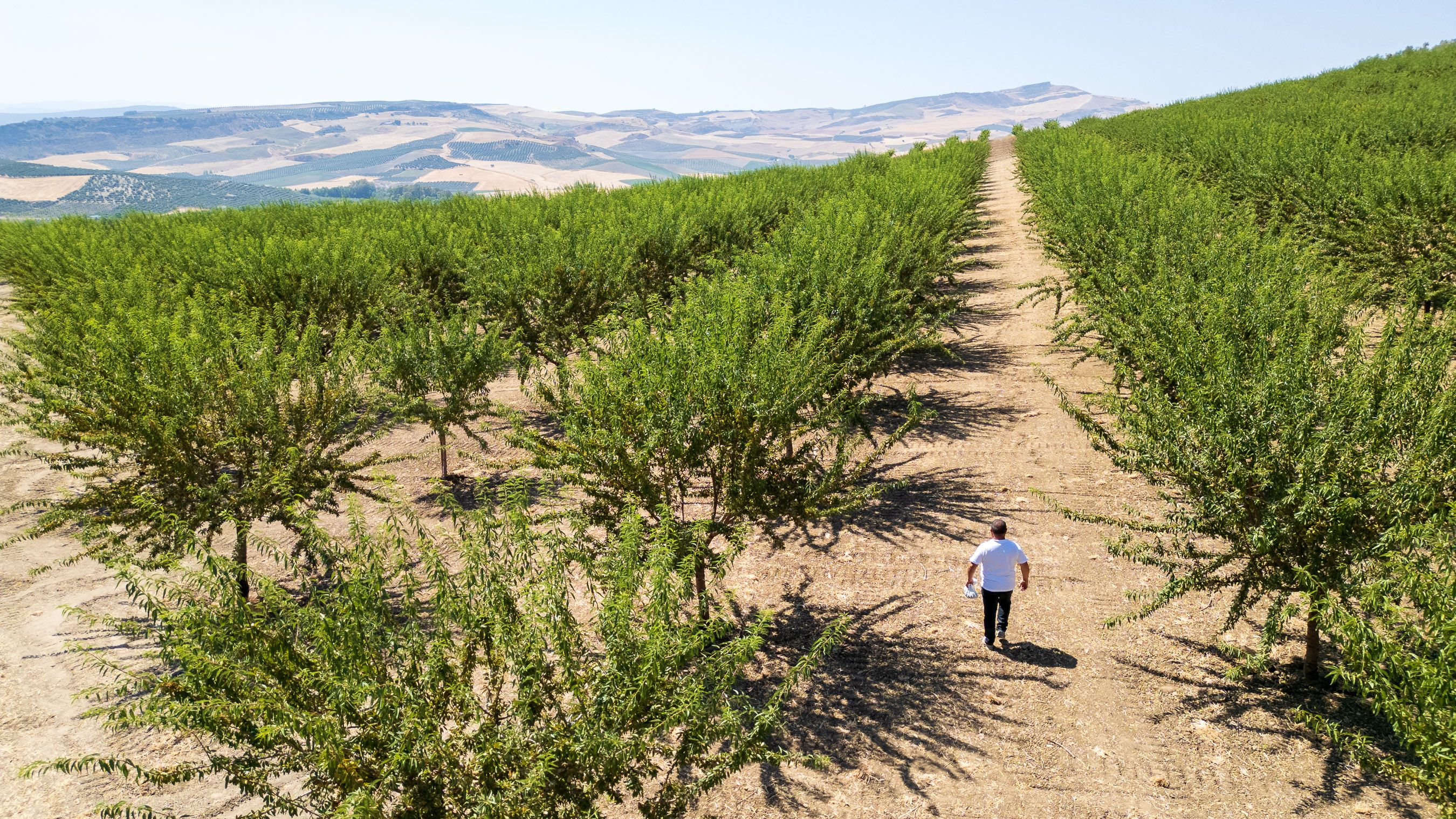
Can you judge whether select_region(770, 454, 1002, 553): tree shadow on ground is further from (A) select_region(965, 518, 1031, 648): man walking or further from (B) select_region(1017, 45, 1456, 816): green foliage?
(A) select_region(965, 518, 1031, 648): man walking

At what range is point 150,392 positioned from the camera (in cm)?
798

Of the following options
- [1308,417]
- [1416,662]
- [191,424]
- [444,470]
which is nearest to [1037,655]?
[1308,417]

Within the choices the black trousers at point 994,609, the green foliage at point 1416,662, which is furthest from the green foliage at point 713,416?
the green foliage at point 1416,662

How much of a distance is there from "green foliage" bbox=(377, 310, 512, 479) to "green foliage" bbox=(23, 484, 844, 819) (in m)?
7.09

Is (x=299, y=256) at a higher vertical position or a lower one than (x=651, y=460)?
higher

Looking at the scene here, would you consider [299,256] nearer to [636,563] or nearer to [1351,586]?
[636,563]

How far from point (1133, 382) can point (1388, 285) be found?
955cm

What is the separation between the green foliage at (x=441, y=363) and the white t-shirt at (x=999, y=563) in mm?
7602

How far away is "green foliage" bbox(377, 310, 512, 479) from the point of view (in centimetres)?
1166

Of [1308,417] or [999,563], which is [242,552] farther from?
[1308,417]

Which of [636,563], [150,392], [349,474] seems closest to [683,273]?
[349,474]

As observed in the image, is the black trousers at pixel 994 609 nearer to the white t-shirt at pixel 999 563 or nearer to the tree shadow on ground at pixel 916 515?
the white t-shirt at pixel 999 563

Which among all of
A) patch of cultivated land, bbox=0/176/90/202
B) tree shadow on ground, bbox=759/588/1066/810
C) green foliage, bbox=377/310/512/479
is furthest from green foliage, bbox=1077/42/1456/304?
patch of cultivated land, bbox=0/176/90/202

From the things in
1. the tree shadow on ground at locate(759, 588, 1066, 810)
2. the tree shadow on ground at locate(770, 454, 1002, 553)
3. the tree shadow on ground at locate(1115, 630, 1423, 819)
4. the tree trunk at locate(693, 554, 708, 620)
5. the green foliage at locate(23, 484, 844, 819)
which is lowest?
the tree shadow on ground at locate(759, 588, 1066, 810)
